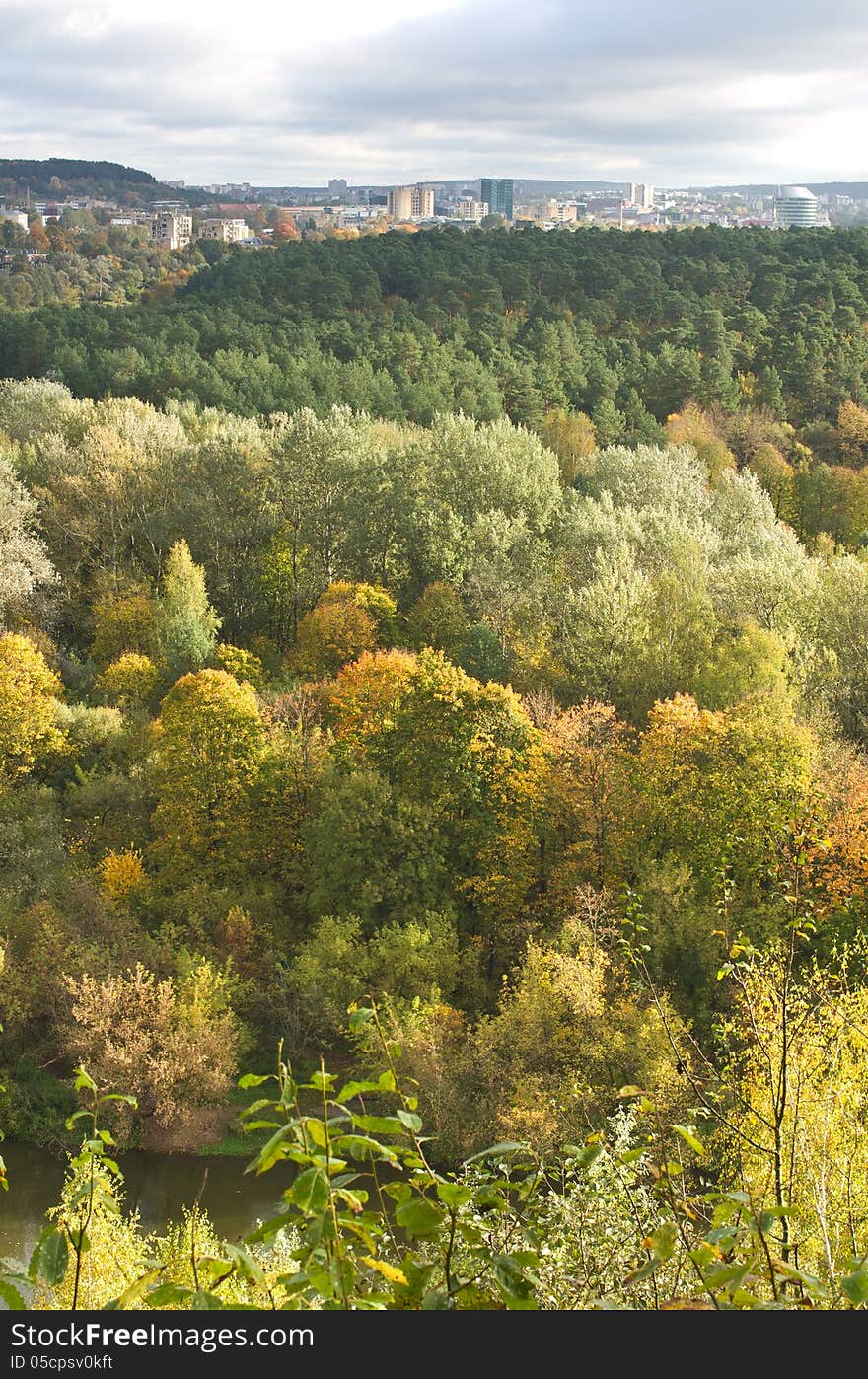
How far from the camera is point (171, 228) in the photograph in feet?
574

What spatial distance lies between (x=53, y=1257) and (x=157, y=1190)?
23512mm

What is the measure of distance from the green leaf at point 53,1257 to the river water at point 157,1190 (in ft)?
70.7

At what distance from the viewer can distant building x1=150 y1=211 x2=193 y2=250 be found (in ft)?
542

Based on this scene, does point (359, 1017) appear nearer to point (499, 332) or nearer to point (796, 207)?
point (499, 332)

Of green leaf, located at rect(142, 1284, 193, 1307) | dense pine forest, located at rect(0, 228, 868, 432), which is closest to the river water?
green leaf, located at rect(142, 1284, 193, 1307)

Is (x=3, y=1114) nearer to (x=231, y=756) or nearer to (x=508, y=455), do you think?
(x=231, y=756)

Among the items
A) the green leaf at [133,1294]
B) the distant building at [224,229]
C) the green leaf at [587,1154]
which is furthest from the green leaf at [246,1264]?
the distant building at [224,229]

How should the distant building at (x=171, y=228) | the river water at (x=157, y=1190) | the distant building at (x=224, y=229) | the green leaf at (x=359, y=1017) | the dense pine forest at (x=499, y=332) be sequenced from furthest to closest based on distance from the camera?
the distant building at (x=224, y=229) → the distant building at (x=171, y=228) → the dense pine forest at (x=499, y=332) → the river water at (x=157, y=1190) → the green leaf at (x=359, y=1017)

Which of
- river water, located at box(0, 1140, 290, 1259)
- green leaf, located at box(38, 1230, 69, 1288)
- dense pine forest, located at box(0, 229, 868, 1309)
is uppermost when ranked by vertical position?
green leaf, located at box(38, 1230, 69, 1288)

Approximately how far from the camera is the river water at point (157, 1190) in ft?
79.8

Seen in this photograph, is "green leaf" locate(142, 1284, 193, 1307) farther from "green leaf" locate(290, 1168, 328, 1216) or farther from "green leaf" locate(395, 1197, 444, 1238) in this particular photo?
"green leaf" locate(395, 1197, 444, 1238)

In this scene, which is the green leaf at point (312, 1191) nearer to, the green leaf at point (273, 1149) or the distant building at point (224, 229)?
the green leaf at point (273, 1149)

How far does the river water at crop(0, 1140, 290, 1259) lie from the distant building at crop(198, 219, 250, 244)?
165556 mm

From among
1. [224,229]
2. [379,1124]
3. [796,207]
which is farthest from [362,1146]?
[796,207]
